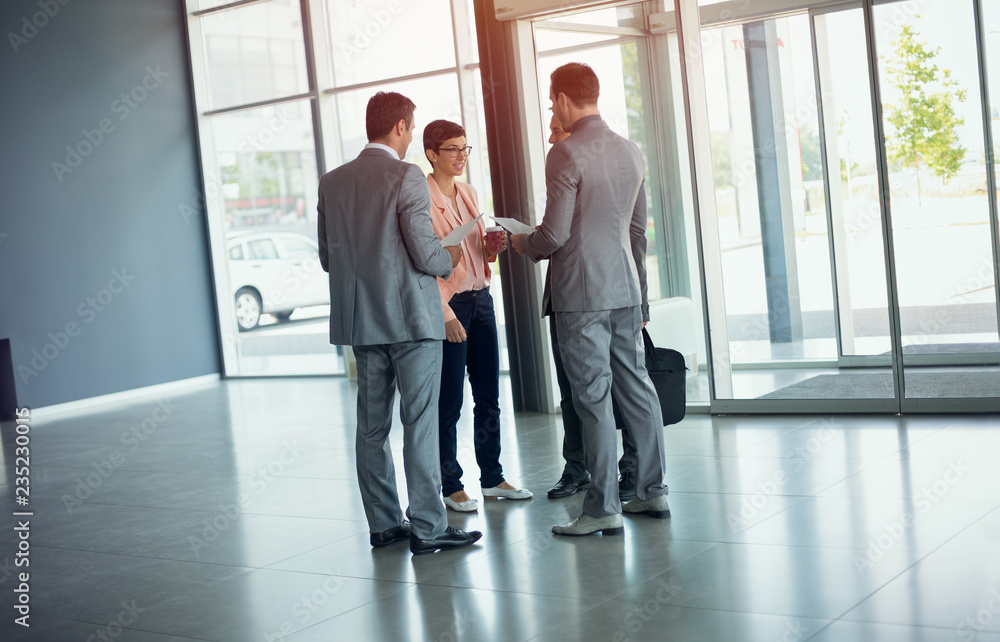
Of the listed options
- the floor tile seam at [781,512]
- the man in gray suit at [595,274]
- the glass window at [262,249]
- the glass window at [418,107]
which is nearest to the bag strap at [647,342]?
the man in gray suit at [595,274]

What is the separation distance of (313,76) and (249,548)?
6.19 meters

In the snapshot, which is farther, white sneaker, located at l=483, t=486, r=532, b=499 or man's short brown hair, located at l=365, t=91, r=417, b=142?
white sneaker, located at l=483, t=486, r=532, b=499

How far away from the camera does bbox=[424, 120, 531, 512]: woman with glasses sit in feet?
13.1

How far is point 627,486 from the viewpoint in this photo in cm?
411

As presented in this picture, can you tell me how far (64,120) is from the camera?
8.78 m

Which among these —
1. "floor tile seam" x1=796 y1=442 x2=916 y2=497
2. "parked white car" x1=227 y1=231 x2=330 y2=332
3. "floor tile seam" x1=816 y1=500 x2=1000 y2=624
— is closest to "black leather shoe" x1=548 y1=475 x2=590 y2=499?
"floor tile seam" x1=796 y1=442 x2=916 y2=497

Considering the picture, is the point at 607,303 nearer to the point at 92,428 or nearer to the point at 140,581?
the point at 140,581

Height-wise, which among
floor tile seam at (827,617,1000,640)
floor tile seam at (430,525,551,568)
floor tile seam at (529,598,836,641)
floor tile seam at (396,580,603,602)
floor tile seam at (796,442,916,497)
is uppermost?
floor tile seam at (796,442,916,497)

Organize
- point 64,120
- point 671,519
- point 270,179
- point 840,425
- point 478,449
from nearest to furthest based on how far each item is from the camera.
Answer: point 671,519 < point 478,449 < point 840,425 < point 64,120 < point 270,179

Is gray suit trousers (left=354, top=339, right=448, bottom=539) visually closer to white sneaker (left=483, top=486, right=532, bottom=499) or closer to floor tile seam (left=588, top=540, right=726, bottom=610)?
white sneaker (left=483, top=486, right=532, bottom=499)

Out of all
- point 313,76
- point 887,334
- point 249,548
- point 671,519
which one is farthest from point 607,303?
point 313,76

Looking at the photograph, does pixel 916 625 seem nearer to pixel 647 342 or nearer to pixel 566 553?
pixel 566 553

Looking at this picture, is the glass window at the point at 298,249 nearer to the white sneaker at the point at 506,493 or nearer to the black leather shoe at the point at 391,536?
the white sneaker at the point at 506,493

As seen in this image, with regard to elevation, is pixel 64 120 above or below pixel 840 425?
above
